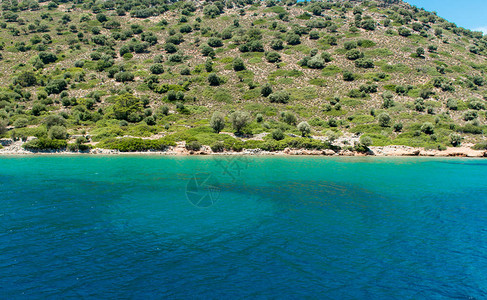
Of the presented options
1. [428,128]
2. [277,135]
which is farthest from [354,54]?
[277,135]

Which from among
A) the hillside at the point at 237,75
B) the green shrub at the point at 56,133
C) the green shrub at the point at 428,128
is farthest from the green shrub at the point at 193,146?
the green shrub at the point at 428,128

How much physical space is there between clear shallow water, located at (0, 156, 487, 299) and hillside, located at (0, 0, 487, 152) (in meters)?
27.9

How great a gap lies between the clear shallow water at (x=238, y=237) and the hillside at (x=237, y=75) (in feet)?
91.7

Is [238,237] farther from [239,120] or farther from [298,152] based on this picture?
[239,120]

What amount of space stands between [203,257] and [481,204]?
86.9 ft

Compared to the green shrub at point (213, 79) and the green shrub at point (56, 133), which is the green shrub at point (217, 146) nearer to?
the green shrub at point (56, 133)

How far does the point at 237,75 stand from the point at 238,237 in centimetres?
8404

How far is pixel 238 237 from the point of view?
57.8 feet

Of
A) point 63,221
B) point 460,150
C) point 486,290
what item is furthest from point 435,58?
point 63,221

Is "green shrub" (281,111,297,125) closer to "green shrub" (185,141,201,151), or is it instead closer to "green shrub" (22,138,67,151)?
"green shrub" (185,141,201,151)

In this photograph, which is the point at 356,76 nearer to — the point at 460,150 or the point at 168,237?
the point at 460,150

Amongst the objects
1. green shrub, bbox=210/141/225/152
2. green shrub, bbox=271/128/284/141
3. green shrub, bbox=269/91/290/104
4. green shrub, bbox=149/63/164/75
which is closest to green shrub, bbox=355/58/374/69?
green shrub, bbox=269/91/290/104

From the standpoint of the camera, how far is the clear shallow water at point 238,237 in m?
12.6

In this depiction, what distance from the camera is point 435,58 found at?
10438 cm
